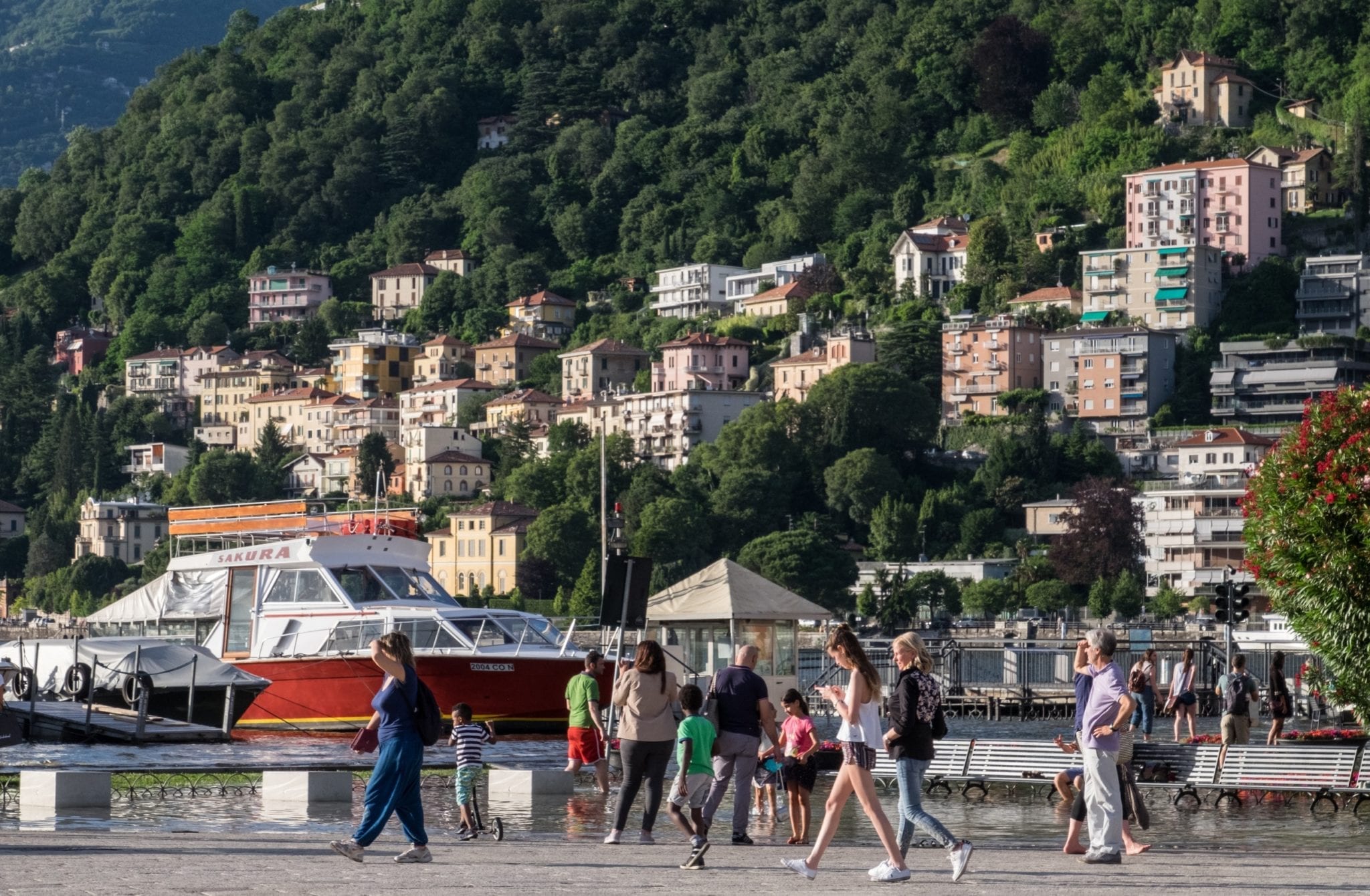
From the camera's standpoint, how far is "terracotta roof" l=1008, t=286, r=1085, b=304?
142250 mm

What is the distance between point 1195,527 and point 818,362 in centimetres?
2870

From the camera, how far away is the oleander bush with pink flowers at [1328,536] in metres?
19.1

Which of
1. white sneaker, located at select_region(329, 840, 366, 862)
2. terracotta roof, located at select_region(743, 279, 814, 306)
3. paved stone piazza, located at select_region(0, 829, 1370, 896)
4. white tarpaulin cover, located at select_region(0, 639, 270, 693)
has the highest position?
terracotta roof, located at select_region(743, 279, 814, 306)

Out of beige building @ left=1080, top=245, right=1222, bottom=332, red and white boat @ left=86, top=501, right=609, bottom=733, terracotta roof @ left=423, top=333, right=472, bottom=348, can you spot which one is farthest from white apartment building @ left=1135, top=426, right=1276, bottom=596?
red and white boat @ left=86, top=501, right=609, bottom=733

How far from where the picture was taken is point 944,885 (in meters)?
14.5

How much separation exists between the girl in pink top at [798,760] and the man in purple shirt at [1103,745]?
2722mm

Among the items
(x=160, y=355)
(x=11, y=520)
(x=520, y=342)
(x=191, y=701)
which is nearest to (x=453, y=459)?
(x=520, y=342)

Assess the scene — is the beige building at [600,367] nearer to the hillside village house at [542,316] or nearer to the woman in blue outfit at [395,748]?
the hillside village house at [542,316]

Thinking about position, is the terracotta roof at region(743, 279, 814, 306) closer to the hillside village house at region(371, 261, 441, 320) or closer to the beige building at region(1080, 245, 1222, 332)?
the beige building at region(1080, 245, 1222, 332)

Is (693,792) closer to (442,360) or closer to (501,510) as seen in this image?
(501,510)

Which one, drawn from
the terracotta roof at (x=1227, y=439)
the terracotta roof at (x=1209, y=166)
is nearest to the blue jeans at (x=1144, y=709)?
the terracotta roof at (x=1227, y=439)

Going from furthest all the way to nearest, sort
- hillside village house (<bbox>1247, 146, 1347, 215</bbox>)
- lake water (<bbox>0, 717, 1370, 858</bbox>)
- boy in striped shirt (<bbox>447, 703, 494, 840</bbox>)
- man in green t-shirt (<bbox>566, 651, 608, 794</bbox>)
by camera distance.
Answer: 1. hillside village house (<bbox>1247, 146, 1347, 215</bbox>)
2. man in green t-shirt (<bbox>566, 651, 608, 794</bbox>)
3. lake water (<bbox>0, 717, 1370, 858</bbox>)
4. boy in striped shirt (<bbox>447, 703, 494, 840</bbox>)

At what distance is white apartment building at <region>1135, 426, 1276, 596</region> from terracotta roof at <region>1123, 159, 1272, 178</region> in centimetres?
2339

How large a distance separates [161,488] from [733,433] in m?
46.9
